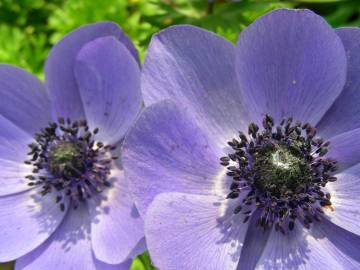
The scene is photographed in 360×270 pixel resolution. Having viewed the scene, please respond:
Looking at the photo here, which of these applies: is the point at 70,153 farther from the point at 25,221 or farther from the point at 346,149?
the point at 346,149

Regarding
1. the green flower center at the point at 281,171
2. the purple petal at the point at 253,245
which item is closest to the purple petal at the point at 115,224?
the purple petal at the point at 253,245

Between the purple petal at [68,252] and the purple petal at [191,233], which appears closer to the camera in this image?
the purple petal at [191,233]

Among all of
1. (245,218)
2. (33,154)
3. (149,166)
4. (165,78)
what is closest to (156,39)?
(165,78)

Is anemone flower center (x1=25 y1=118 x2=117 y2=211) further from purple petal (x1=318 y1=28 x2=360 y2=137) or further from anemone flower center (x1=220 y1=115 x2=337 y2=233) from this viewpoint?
purple petal (x1=318 y1=28 x2=360 y2=137)

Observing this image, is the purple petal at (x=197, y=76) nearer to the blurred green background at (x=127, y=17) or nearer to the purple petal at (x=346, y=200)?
the purple petal at (x=346, y=200)

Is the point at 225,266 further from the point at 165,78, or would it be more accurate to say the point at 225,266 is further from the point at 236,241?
the point at 165,78

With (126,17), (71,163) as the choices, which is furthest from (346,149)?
(126,17)

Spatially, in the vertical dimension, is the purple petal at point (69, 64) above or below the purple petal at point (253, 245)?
above
